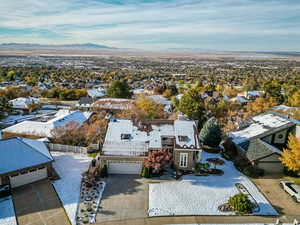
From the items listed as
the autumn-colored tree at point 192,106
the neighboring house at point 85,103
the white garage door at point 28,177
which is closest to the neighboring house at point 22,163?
the white garage door at point 28,177

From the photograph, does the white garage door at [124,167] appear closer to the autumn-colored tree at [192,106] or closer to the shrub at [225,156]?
the shrub at [225,156]

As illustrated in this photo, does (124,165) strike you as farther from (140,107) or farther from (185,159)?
(140,107)

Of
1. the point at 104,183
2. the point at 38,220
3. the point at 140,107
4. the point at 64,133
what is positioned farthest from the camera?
the point at 140,107

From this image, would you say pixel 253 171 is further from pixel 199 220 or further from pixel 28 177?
pixel 28 177

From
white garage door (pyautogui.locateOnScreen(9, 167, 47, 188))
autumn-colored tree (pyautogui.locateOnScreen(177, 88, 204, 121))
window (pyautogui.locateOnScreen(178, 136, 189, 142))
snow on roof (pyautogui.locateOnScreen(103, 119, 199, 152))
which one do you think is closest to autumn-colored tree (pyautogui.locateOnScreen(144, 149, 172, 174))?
snow on roof (pyautogui.locateOnScreen(103, 119, 199, 152))

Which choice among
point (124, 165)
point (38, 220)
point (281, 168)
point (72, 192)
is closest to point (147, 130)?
point (124, 165)
